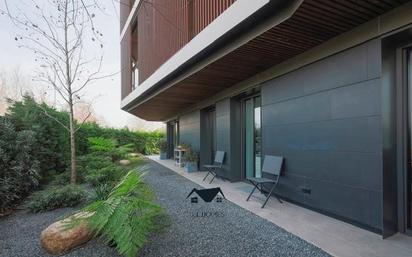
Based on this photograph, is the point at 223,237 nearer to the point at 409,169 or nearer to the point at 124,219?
the point at 124,219

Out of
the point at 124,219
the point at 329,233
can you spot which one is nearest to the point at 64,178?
the point at 124,219

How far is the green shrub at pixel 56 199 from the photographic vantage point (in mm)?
4383

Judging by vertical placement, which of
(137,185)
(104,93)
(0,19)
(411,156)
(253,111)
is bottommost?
(137,185)

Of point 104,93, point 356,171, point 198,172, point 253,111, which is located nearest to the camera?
point 356,171

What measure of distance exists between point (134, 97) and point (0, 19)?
233 inches

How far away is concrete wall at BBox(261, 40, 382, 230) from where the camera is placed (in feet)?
10.8

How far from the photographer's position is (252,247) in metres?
2.89

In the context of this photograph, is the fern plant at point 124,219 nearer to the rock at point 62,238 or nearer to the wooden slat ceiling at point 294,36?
the rock at point 62,238

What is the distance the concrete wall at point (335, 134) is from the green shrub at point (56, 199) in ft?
12.8

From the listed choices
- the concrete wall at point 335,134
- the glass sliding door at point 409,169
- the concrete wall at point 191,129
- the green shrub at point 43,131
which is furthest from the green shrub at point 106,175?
the concrete wall at point 191,129

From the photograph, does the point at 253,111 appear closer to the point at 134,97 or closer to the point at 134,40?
the point at 134,97

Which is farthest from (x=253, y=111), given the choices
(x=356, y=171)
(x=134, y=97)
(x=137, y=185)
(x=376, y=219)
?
(x=134, y=97)

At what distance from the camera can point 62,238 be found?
2.78 metres

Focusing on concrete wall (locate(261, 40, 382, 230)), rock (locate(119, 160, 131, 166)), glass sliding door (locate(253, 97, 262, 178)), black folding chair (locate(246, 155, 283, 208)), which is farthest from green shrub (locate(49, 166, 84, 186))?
concrete wall (locate(261, 40, 382, 230))
